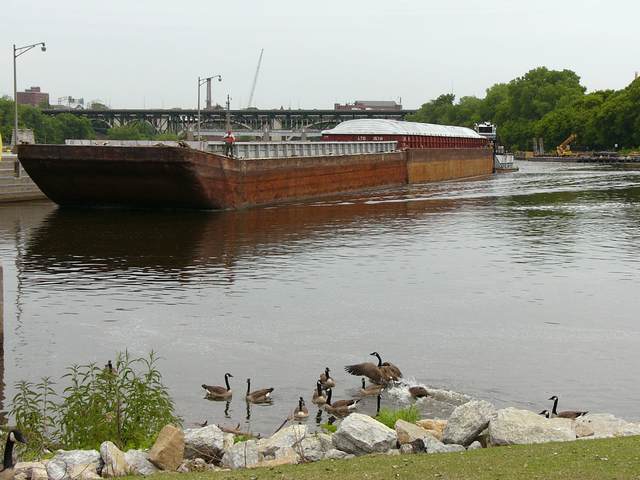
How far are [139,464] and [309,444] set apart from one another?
227 cm

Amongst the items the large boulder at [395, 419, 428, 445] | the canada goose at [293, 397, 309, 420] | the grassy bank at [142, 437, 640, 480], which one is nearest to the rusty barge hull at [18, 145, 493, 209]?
the canada goose at [293, 397, 309, 420]

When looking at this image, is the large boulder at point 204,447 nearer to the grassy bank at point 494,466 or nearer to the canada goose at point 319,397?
the grassy bank at point 494,466

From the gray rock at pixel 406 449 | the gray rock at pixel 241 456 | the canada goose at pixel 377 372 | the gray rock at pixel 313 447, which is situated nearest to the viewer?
the gray rock at pixel 241 456

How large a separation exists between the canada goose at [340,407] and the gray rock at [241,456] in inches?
144

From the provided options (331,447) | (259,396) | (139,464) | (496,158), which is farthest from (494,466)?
(496,158)

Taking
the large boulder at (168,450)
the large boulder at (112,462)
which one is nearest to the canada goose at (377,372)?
the large boulder at (168,450)

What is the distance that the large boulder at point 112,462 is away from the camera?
12281mm

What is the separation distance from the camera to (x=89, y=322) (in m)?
Answer: 24.0

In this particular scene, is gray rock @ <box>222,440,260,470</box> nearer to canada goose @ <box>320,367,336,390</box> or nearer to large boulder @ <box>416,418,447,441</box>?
large boulder @ <box>416,418,447,441</box>

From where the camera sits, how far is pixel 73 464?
12.3 metres

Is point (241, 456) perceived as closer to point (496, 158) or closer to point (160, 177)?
point (160, 177)

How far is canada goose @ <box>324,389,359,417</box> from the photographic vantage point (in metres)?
16.6

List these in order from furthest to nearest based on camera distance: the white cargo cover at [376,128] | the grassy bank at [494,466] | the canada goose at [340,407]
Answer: the white cargo cover at [376,128], the canada goose at [340,407], the grassy bank at [494,466]

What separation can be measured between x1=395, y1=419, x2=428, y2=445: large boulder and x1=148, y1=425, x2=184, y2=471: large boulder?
9.68 ft
